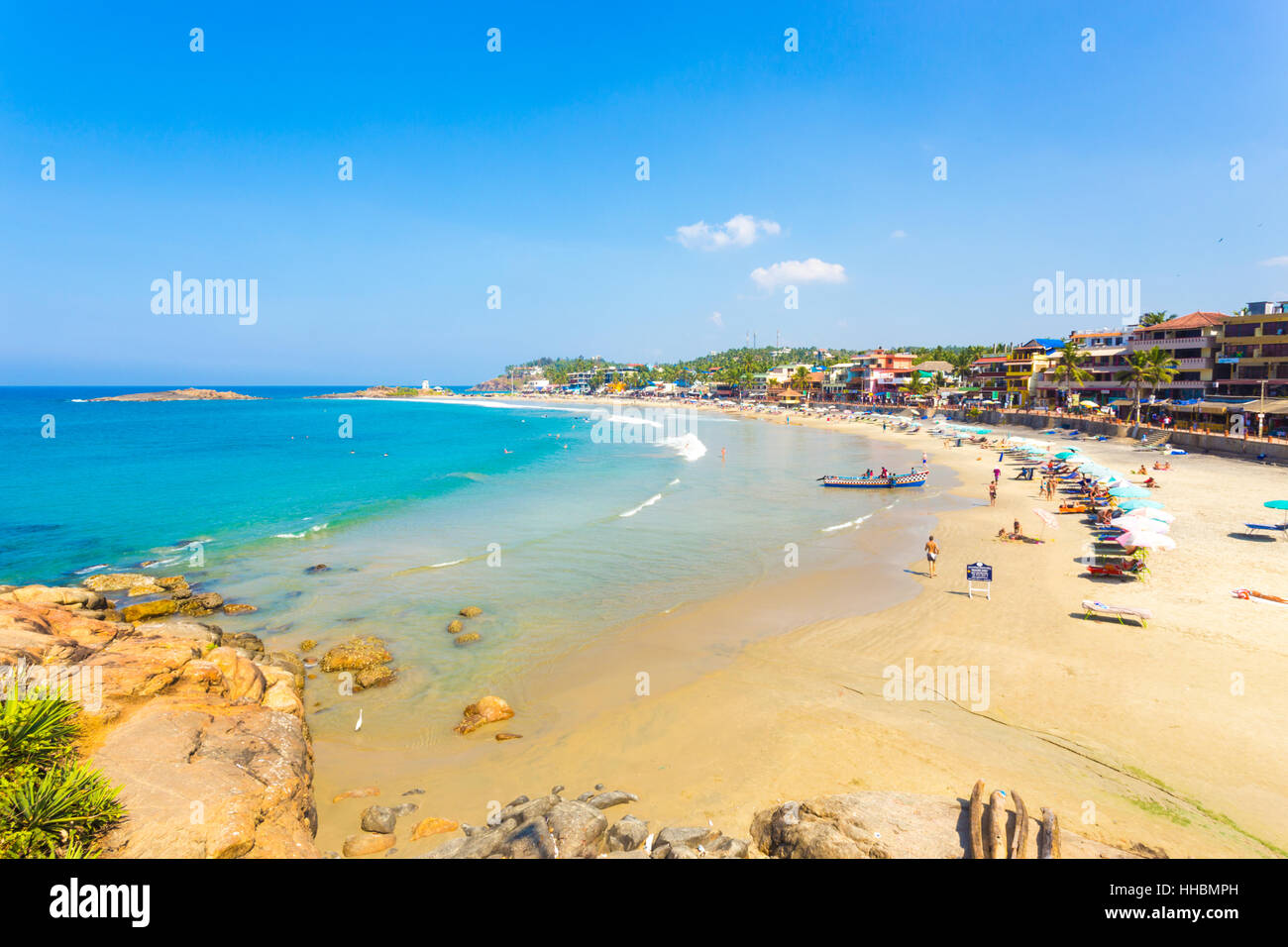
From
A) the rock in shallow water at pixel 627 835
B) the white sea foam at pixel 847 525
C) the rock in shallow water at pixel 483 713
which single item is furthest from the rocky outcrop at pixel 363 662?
the white sea foam at pixel 847 525

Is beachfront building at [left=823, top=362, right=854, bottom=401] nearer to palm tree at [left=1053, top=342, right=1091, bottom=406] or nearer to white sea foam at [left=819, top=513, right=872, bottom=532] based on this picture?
palm tree at [left=1053, top=342, right=1091, bottom=406]

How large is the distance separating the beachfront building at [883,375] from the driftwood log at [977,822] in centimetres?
11978

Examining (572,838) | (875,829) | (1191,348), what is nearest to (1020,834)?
(875,829)

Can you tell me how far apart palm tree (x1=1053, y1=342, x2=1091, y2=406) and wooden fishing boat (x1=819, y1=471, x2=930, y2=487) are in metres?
44.6

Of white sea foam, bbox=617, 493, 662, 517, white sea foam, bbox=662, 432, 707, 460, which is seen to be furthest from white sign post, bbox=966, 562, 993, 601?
white sea foam, bbox=662, 432, 707, 460

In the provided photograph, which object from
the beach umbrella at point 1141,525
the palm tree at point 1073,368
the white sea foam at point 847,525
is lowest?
the white sea foam at point 847,525

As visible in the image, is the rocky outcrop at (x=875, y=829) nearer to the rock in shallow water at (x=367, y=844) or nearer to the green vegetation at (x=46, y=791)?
the rock in shallow water at (x=367, y=844)

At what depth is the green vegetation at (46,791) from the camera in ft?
21.1

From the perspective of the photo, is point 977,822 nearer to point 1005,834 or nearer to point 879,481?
point 1005,834
